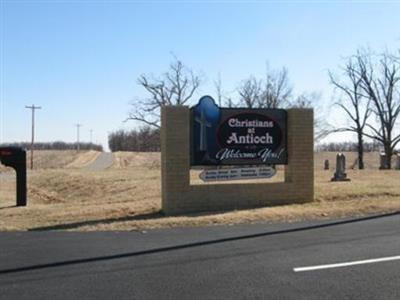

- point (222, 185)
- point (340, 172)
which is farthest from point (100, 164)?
point (222, 185)

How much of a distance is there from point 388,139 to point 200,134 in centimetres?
4729

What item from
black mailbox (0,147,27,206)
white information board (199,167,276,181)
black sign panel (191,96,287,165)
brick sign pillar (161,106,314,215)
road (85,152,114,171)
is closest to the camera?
brick sign pillar (161,106,314,215)

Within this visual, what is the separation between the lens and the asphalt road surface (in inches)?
256

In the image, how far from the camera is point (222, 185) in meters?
15.5

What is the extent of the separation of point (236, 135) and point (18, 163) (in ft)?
23.5

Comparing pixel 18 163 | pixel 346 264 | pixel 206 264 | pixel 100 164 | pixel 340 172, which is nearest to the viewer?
pixel 346 264

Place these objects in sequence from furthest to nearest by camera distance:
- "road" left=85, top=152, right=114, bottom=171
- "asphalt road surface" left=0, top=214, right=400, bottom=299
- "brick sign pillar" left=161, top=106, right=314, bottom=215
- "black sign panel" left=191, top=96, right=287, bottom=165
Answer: "road" left=85, top=152, right=114, bottom=171 < "black sign panel" left=191, top=96, right=287, bottom=165 < "brick sign pillar" left=161, top=106, right=314, bottom=215 < "asphalt road surface" left=0, top=214, right=400, bottom=299

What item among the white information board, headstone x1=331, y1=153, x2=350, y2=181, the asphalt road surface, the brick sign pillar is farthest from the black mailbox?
headstone x1=331, y1=153, x2=350, y2=181

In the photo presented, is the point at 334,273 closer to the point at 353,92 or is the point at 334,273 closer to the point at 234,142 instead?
the point at 234,142

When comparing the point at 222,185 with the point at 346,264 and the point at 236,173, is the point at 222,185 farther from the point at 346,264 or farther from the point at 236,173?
the point at 346,264

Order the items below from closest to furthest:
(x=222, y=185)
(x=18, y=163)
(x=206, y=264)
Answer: (x=206, y=264) < (x=222, y=185) < (x=18, y=163)

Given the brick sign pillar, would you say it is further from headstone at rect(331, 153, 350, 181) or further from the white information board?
headstone at rect(331, 153, 350, 181)

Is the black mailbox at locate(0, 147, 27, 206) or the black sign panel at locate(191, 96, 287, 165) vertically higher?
the black sign panel at locate(191, 96, 287, 165)

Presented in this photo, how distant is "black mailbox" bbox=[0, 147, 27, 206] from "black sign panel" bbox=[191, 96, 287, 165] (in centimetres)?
609
